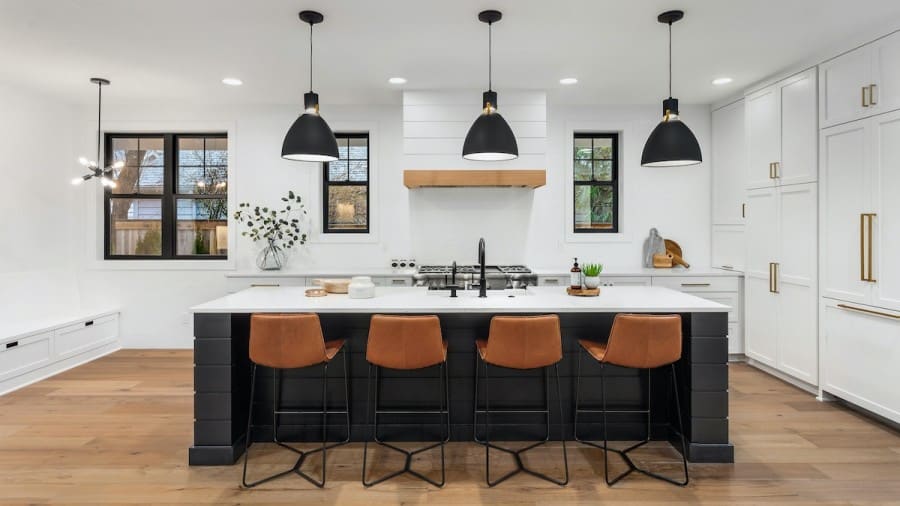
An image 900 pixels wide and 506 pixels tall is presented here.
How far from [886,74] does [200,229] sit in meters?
6.34

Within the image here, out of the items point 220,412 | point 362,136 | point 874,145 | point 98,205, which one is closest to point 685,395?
point 874,145

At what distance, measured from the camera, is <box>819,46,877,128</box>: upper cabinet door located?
3.45 m

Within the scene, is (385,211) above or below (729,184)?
below

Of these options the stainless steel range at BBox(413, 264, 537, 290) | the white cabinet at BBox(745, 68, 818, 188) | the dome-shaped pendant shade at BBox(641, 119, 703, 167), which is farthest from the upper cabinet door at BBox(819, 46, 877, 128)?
the stainless steel range at BBox(413, 264, 537, 290)

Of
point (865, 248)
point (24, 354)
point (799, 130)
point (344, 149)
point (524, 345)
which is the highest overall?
point (344, 149)

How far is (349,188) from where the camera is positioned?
5.60 meters

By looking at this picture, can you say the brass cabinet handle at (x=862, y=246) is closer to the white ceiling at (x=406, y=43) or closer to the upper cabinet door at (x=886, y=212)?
the upper cabinet door at (x=886, y=212)

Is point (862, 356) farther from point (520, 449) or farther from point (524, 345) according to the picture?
point (524, 345)

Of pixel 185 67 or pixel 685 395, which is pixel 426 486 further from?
pixel 185 67

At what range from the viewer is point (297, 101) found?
529 centimetres

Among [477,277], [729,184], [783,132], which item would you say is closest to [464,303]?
[477,277]

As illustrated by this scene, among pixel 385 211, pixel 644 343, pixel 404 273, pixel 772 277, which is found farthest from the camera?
pixel 385 211

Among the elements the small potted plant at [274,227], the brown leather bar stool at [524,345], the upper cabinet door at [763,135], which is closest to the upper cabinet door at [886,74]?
the upper cabinet door at [763,135]

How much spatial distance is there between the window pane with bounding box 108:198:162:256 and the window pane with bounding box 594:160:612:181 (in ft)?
16.6
